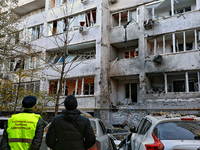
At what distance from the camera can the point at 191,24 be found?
1382cm

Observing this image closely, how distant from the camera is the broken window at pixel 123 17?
16672 millimetres

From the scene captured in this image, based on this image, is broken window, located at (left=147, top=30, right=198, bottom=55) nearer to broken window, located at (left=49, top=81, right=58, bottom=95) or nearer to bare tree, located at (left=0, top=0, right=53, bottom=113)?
bare tree, located at (left=0, top=0, right=53, bottom=113)

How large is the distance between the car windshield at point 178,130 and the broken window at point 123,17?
1369 centimetres

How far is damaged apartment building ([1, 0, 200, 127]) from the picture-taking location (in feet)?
45.0

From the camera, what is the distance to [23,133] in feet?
10.1

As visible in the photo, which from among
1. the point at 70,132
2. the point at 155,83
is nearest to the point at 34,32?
the point at 155,83

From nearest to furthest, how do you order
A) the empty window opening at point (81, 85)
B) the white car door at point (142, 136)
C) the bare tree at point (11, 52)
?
the white car door at point (142, 136) < the bare tree at point (11, 52) < the empty window opening at point (81, 85)

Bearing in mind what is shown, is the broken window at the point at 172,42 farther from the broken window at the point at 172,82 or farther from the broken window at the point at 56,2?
the broken window at the point at 56,2

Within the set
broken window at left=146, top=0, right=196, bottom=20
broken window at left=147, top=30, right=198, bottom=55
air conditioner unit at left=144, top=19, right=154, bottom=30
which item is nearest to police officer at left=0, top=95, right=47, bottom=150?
broken window at left=147, top=30, right=198, bottom=55

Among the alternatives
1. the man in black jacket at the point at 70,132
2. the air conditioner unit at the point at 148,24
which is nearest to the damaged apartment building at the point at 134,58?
the air conditioner unit at the point at 148,24

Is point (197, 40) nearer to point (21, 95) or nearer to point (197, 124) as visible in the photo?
→ point (197, 124)

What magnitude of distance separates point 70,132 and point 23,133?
737 millimetres

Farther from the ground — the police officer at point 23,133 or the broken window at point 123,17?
the broken window at point 123,17

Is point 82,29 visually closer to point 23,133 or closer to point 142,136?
point 142,136
